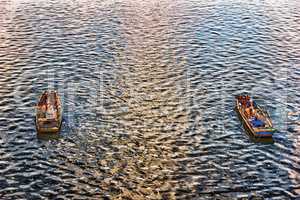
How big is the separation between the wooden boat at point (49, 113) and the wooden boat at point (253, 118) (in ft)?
84.1

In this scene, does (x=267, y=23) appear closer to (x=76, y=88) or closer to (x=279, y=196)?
(x=76, y=88)

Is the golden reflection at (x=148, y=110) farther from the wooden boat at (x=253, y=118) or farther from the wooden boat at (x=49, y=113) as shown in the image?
the wooden boat at (x=49, y=113)

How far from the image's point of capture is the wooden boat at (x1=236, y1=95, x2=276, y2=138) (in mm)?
53969

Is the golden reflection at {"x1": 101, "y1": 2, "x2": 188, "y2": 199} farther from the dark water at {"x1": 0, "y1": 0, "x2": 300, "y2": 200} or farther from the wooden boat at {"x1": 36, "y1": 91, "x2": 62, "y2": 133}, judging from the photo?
the wooden boat at {"x1": 36, "y1": 91, "x2": 62, "y2": 133}

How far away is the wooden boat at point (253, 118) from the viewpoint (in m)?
54.0

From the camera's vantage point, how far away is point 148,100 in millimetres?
63125

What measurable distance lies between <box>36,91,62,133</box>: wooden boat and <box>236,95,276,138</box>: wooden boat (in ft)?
84.1

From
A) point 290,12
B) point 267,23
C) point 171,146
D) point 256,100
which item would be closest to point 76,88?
point 171,146

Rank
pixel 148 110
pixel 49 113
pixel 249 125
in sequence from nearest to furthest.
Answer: pixel 49 113, pixel 249 125, pixel 148 110

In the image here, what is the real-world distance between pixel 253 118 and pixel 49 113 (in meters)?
27.9

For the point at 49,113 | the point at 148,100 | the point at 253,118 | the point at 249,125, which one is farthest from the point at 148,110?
the point at 253,118

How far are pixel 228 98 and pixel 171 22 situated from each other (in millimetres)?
40329

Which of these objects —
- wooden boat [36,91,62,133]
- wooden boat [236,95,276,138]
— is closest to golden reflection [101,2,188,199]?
wooden boat [236,95,276,138]

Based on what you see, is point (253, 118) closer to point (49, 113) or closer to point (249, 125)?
point (249, 125)
